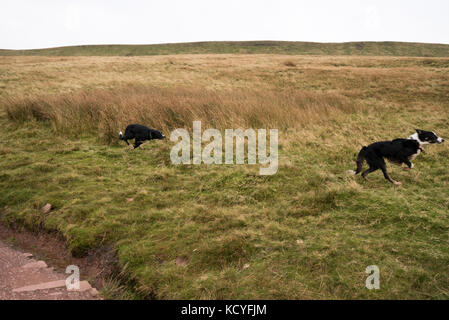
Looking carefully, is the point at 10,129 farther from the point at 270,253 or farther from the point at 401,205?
the point at 401,205

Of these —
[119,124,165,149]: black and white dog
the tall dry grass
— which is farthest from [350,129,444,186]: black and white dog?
[119,124,165,149]: black and white dog

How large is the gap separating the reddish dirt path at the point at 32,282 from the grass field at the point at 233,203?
1.73 feet

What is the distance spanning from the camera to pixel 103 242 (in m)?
4.55

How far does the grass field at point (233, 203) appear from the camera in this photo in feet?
12.1

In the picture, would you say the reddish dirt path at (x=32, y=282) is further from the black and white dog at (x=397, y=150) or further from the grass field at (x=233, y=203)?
the black and white dog at (x=397, y=150)

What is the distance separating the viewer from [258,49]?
102 m

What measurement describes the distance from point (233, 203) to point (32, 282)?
3265 millimetres

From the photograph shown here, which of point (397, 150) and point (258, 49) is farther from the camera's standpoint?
point (258, 49)

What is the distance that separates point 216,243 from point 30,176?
4.96 metres

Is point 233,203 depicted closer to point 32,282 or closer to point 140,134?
point 32,282

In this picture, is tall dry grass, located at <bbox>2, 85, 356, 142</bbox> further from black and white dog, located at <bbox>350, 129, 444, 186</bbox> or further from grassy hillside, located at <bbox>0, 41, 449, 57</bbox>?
grassy hillside, located at <bbox>0, 41, 449, 57</bbox>
